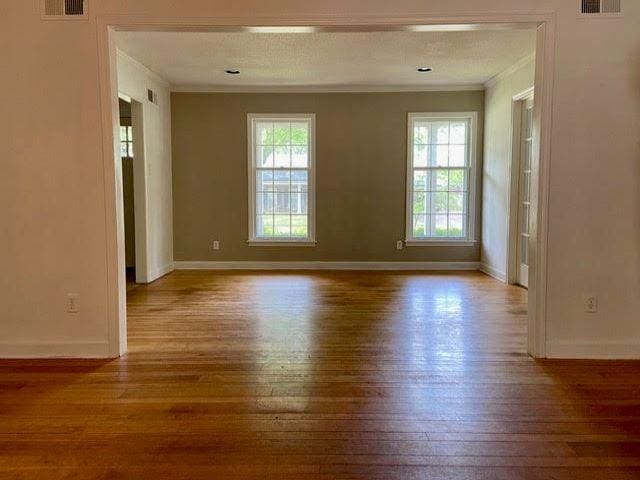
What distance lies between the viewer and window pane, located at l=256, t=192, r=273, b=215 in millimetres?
7160

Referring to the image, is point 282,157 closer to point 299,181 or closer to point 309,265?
point 299,181

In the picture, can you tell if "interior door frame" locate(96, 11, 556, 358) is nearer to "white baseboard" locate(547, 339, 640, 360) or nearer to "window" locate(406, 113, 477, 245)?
"white baseboard" locate(547, 339, 640, 360)

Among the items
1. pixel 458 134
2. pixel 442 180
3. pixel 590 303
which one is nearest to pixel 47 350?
pixel 590 303

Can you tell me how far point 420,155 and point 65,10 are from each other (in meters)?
5.11

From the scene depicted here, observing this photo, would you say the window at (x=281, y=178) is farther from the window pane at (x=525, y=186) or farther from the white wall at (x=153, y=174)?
the window pane at (x=525, y=186)

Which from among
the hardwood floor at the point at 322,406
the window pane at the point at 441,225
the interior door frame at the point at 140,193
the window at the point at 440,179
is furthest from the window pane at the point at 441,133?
the interior door frame at the point at 140,193

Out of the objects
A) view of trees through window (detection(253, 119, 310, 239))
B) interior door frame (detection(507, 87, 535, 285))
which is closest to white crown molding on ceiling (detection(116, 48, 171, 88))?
view of trees through window (detection(253, 119, 310, 239))

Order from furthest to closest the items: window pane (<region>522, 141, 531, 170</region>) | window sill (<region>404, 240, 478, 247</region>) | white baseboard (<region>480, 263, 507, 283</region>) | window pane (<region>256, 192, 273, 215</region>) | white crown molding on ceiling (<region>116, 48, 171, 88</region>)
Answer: window pane (<region>256, 192, 273, 215</region>)
window sill (<region>404, 240, 478, 247</region>)
white baseboard (<region>480, 263, 507, 283</region>)
window pane (<region>522, 141, 531, 170</region>)
white crown molding on ceiling (<region>116, 48, 171, 88</region>)

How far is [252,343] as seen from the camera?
11.6 feet

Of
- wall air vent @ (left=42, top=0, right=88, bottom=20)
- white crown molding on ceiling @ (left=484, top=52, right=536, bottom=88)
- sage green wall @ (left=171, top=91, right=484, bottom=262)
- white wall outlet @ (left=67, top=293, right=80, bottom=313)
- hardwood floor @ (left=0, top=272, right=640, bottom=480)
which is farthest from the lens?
sage green wall @ (left=171, top=91, right=484, bottom=262)

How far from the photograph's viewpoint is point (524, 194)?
5797mm

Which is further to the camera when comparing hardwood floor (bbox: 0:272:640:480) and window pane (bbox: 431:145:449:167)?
window pane (bbox: 431:145:449:167)

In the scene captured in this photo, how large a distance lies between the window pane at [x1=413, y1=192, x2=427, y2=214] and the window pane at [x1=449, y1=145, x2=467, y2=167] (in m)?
0.62

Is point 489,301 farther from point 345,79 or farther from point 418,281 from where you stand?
point 345,79
